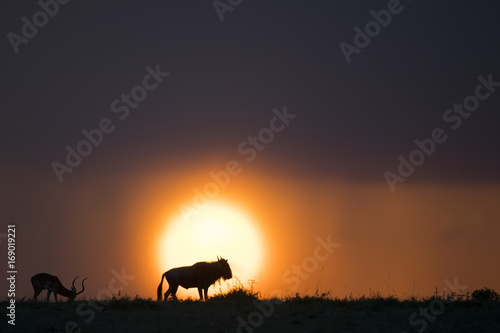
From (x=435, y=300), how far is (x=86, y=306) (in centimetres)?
1081

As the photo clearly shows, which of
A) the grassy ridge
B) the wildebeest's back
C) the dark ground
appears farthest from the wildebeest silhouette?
the dark ground

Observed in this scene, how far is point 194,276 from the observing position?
25609 millimetres

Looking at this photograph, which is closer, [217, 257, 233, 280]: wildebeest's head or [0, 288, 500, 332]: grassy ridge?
[0, 288, 500, 332]: grassy ridge

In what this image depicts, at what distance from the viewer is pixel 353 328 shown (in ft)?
54.8

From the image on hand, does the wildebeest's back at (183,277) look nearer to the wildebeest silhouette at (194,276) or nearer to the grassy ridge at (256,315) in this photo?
the wildebeest silhouette at (194,276)

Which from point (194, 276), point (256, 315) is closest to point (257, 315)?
point (256, 315)

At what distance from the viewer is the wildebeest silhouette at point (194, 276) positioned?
25609mm

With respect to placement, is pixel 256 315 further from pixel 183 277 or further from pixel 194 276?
pixel 183 277

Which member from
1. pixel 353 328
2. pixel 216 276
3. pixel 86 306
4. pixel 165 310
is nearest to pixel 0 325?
pixel 86 306

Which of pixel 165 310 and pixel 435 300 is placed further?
pixel 435 300

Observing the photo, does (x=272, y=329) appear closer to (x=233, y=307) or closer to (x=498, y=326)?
(x=233, y=307)

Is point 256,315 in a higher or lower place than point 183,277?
Answer: lower

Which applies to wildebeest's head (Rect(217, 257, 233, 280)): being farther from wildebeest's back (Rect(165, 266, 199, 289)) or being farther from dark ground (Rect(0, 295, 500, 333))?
dark ground (Rect(0, 295, 500, 333))

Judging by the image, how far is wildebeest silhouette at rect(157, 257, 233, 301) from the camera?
2561 centimetres
